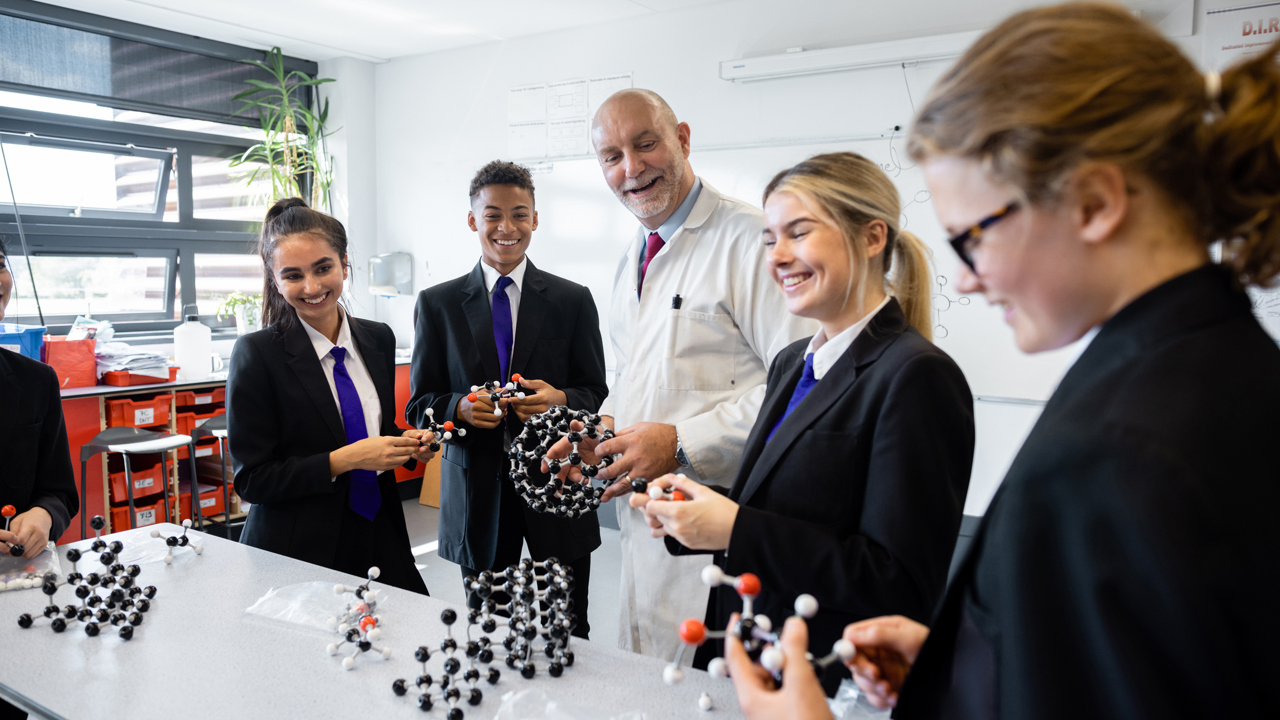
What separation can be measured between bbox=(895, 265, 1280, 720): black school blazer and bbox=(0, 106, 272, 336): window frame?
233 inches

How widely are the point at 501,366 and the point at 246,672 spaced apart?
140 cm

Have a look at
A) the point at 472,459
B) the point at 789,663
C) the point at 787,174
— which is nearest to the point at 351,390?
the point at 472,459

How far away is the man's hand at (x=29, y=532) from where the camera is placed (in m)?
1.85

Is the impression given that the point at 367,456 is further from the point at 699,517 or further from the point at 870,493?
the point at 870,493

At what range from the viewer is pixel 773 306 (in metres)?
2.02

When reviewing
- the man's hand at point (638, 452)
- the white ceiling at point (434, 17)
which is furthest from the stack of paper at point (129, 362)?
the man's hand at point (638, 452)

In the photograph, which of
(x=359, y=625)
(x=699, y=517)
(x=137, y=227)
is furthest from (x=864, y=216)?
(x=137, y=227)

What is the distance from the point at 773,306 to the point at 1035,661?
1429 millimetres

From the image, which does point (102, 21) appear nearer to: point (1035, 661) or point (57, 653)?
point (57, 653)

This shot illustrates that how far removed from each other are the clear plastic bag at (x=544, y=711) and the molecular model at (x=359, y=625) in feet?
0.96

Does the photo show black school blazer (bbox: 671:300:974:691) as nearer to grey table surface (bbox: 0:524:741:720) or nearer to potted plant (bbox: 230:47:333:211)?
grey table surface (bbox: 0:524:741:720)

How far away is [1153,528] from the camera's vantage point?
0.57m

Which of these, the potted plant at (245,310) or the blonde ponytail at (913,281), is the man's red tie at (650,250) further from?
the potted plant at (245,310)

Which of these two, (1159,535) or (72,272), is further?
(72,272)
